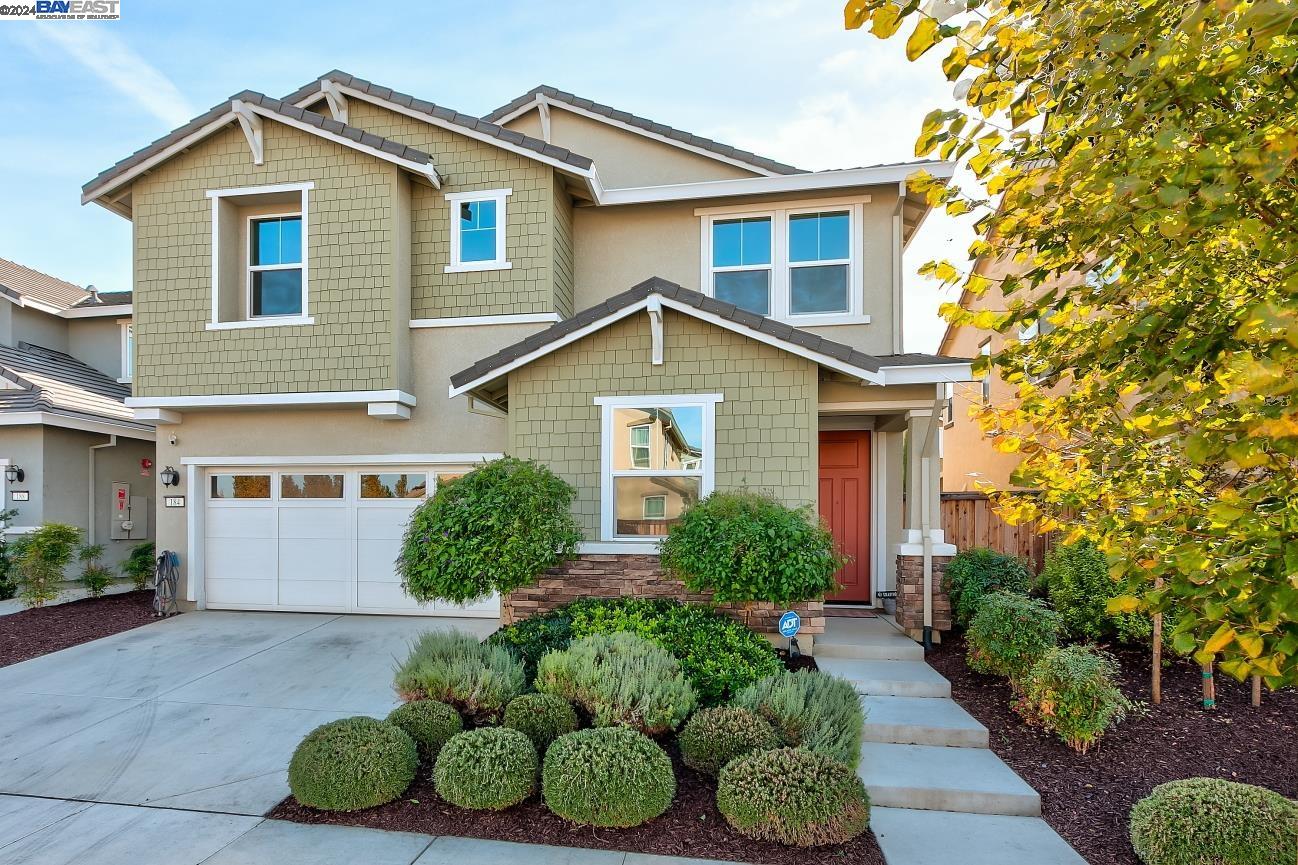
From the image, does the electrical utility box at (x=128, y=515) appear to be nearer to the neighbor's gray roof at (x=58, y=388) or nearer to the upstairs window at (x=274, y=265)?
the neighbor's gray roof at (x=58, y=388)

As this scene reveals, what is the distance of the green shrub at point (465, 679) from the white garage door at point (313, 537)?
13.3 ft

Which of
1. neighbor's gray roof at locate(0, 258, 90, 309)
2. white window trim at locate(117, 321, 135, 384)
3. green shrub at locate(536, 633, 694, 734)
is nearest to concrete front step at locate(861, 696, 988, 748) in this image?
green shrub at locate(536, 633, 694, 734)

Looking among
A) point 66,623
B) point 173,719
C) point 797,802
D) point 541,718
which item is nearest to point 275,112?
point 173,719

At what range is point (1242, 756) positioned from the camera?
15.3ft

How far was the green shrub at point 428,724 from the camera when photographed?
452 cm

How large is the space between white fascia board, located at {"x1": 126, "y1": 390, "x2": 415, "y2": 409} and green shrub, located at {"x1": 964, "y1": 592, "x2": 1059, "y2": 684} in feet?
24.0

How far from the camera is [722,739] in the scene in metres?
4.27

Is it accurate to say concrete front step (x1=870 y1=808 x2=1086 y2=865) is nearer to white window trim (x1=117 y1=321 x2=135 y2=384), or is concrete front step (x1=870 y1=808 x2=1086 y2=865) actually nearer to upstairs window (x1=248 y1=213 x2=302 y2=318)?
upstairs window (x1=248 y1=213 x2=302 y2=318)

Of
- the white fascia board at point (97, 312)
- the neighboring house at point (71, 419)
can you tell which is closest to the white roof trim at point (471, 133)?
the neighboring house at point (71, 419)

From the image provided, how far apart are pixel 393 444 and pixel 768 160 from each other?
6.74m

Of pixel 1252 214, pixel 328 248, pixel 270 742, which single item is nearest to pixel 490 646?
pixel 270 742

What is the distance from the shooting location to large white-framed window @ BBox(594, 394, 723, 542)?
278 inches

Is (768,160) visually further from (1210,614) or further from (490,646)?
(1210,614)

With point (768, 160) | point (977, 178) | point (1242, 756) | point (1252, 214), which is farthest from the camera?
point (768, 160)
